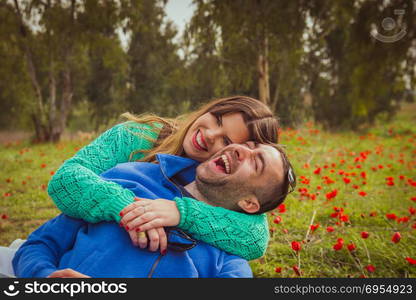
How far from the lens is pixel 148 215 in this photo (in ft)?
5.02

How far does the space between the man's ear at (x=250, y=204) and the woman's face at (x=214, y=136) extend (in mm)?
358

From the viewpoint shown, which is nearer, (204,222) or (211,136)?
(204,222)

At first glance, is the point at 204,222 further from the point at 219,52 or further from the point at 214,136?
the point at 219,52

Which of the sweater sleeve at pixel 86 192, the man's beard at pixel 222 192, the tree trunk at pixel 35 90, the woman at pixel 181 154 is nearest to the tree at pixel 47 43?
the tree trunk at pixel 35 90

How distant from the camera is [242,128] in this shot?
2.07m

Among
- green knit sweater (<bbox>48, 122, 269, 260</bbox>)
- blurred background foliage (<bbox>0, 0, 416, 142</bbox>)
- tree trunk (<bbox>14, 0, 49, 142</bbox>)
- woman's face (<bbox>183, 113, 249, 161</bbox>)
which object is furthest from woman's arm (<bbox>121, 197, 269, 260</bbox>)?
tree trunk (<bbox>14, 0, 49, 142</bbox>)

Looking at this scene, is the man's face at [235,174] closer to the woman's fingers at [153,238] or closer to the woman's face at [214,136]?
the woman's face at [214,136]

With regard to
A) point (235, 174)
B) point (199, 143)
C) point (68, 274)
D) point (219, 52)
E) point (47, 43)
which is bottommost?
point (68, 274)

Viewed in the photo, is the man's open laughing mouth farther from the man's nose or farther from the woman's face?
the woman's face

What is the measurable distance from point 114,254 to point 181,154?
79 cm

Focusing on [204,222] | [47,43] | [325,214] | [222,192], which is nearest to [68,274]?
[204,222]

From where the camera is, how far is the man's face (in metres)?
1.79

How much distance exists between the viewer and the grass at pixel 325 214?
260cm

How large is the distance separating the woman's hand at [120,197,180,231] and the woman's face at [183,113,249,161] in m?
0.50
